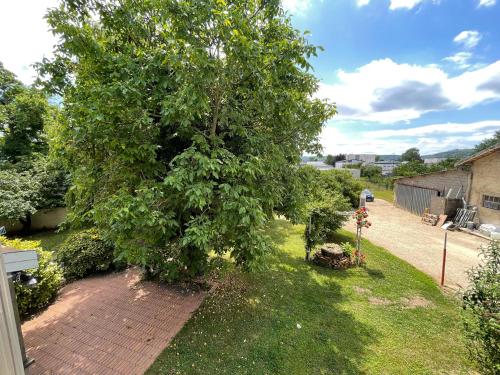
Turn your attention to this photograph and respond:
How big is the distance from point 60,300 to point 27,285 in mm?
1030

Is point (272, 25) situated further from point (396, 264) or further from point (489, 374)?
point (396, 264)

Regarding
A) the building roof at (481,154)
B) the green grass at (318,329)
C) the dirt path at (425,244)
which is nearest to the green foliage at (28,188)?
the green grass at (318,329)

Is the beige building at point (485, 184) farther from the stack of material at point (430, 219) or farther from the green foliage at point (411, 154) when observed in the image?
the green foliage at point (411, 154)

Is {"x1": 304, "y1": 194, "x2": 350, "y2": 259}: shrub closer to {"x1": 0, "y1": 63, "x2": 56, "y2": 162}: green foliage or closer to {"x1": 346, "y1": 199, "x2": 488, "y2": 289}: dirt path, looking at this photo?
{"x1": 346, "y1": 199, "x2": 488, "y2": 289}: dirt path

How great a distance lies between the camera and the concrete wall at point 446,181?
14.9 metres

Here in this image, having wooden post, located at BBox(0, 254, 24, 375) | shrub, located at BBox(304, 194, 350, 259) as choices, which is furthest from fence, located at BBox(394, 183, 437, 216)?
wooden post, located at BBox(0, 254, 24, 375)

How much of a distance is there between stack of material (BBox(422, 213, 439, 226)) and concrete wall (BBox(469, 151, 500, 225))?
195 cm

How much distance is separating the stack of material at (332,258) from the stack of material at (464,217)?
10082mm

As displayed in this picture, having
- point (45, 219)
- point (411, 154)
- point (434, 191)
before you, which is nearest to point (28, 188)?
point (45, 219)

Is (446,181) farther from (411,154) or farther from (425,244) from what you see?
(411,154)

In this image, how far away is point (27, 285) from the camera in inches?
198

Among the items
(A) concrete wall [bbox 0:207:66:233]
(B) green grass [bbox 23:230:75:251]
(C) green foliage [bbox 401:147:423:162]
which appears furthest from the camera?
(C) green foliage [bbox 401:147:423:162]

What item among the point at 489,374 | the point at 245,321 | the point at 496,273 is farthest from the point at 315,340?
the point at 496,273

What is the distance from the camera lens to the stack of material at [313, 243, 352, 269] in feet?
27.0
